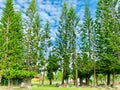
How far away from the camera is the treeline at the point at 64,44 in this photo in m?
30.0

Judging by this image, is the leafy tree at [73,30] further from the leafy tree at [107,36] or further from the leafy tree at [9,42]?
the leafy tree at [9,42]

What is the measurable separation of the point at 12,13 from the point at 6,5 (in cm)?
130

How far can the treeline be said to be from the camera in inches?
1180

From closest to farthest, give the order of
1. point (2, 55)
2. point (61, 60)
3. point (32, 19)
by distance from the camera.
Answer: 1. point (2, 55)
2. point (32, 19)
3. point (61, 60)

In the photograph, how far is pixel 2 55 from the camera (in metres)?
28.9

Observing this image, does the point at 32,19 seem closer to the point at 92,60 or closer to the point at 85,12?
the point at 85,12

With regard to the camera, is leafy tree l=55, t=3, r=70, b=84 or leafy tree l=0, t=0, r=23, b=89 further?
leafy tree l=55, t=3, r=70, b=84

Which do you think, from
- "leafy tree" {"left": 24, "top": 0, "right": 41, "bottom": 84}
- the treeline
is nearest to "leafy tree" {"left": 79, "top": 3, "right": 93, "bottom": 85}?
the treeline

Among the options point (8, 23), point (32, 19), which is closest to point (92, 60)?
point (32, 19)

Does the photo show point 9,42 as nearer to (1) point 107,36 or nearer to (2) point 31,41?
(2) point 31,41

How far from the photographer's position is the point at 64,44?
39.7 metres

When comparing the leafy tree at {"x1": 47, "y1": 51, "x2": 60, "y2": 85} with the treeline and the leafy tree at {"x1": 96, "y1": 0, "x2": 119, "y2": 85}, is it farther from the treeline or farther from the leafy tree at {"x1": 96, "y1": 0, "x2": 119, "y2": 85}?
the leafy tree at {"x1": 96, "y1": 0, "x2": 119, "y2": 85}

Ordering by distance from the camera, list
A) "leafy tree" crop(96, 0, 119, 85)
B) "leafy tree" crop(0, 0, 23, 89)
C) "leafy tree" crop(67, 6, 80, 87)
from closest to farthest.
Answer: "leafy tree" crop(0, 0, 23, 89) → "leafy tree" crop(96, 0, 119, 85) → "leafy tree" crop(67, 6, 80, 87)

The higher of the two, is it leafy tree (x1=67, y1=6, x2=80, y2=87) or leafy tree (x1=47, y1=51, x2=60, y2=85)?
leafy tree (x1=67, y1=6, x2=80, y2=87)
